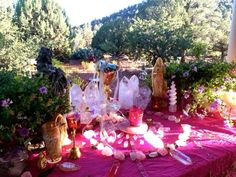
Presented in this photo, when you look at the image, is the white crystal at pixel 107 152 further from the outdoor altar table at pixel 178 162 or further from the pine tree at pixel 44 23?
the pine tree at pixel 44 23

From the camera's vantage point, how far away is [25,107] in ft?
3.77

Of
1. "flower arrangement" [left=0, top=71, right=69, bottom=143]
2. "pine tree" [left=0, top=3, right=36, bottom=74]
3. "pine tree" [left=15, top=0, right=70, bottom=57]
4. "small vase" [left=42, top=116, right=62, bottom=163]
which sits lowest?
"small vase" [left=42, top=116, right=62, bottom=163]

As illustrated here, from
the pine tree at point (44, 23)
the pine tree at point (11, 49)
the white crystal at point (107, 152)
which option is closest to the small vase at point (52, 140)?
the white crystal at point (107, 152)

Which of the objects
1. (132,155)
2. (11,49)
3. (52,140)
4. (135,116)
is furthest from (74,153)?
(11,49)

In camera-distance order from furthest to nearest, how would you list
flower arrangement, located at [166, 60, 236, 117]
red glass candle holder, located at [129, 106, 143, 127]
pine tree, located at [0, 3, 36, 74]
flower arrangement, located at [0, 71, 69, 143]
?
pine tree, located at [0, 3, 36, 74] → flower arrangement, located at [166, 60, 236, 117] → red glass candle holder, located at [129, 106, 143, 127] → flower arrangement, located at [0, 71, 69, 143]

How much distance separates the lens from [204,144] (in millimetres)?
1398

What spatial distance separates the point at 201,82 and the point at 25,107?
115cm

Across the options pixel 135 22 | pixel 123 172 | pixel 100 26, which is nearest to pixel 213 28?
pixel 135 22

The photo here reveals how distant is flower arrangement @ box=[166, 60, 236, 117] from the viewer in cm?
182

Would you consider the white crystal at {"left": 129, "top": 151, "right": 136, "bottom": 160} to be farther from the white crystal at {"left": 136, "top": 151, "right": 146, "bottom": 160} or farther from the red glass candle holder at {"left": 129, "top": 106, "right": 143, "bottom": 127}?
the red glass candle holder at {"left": 129, "top": 106, "right": 143, "bottom": 127}

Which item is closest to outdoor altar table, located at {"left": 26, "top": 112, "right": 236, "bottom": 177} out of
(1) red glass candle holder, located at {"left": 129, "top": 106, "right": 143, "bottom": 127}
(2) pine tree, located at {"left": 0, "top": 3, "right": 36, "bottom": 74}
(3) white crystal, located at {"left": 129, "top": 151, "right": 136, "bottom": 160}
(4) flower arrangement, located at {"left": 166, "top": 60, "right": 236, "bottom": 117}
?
(3) white crystal, located at {"left": 129, "top": 151, "right": 136, "bottom": 160}

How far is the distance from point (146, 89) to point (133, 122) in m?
0.38

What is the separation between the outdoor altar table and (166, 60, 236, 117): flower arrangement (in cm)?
28

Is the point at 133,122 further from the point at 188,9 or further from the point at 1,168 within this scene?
the point at 188,9
